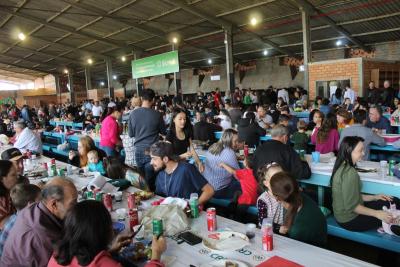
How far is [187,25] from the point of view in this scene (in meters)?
13.7

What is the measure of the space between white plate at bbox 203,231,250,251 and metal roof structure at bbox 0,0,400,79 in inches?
400

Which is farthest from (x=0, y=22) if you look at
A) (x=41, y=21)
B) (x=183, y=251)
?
(x=183, y=251)

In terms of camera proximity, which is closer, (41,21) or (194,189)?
(194,189)

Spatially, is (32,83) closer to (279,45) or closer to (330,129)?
(279,45)

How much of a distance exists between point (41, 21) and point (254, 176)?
13978mm

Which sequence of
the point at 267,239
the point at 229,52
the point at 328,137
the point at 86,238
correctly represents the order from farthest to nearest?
1. the point at 229,52
2. the point at 328,137
3. the point at 267,239
4. the point at 86,238

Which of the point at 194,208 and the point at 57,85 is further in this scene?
the point at 57,85

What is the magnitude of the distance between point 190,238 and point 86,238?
87 cm

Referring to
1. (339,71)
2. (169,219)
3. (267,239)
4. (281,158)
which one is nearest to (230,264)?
(267,239)

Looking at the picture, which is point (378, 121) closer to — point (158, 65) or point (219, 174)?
point (219, 174)

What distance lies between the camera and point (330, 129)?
16.1ft

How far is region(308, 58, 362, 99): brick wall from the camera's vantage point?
35.3 feet

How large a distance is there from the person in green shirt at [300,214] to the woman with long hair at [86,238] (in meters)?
1.13

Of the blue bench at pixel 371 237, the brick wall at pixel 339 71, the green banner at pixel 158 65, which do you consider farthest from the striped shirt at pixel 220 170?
the green banner at pixel 158 65
